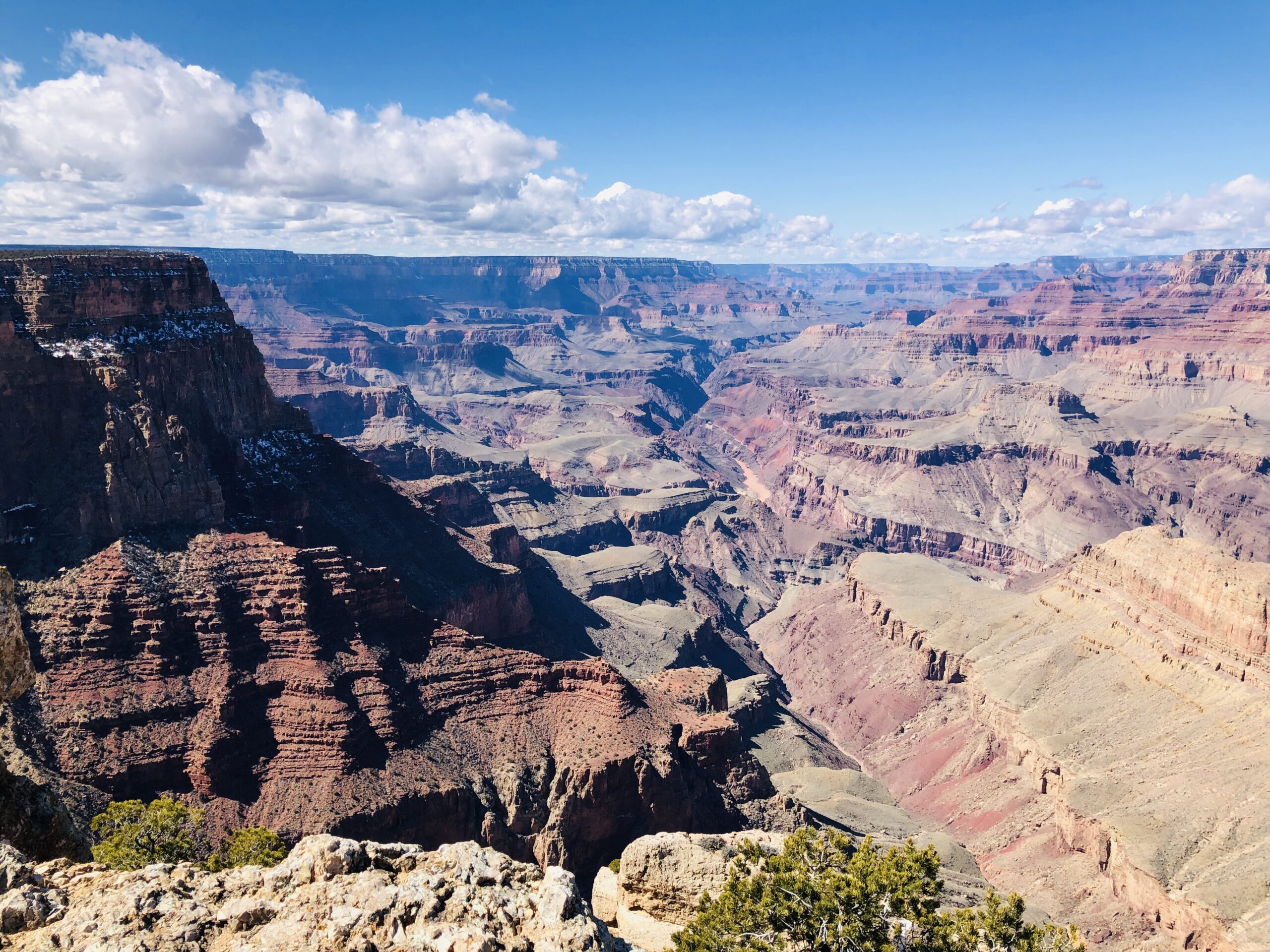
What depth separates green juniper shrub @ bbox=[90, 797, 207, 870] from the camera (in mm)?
37188

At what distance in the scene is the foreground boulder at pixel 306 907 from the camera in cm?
1933

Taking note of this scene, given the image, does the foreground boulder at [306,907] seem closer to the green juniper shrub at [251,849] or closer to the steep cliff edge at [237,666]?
the green juniper shrub at [251,849]

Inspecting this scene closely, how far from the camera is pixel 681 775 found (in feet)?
206

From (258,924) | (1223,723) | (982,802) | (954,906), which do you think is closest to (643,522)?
(982,802)

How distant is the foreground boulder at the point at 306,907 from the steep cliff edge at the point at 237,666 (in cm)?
3222

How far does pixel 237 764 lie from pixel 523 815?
20529mm

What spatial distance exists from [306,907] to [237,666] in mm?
45576

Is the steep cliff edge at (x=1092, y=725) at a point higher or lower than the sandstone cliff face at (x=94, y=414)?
lower

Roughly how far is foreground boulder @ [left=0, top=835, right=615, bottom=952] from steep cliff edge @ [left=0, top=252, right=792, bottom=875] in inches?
1269

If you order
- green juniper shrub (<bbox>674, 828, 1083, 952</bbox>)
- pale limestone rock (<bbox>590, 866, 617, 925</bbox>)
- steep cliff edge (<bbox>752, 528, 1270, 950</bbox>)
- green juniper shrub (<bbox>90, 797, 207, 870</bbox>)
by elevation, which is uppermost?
green juniper shrub (<bbox>674, 828, 1083, 952</bbox>)

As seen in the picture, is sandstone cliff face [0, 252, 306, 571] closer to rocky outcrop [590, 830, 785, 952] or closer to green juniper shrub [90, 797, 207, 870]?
green juniper shrub [90, 797, 207, 870]

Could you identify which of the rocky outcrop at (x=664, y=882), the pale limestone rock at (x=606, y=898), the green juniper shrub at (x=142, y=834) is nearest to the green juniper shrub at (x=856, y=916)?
the rocky outcrop at (x=664, y=882)

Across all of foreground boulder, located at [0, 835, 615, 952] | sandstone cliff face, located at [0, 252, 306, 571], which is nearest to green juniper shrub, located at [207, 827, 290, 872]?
foreground boulder, located at [0, 835, 615, 952]

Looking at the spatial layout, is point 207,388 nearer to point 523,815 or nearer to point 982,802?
point 523,815
